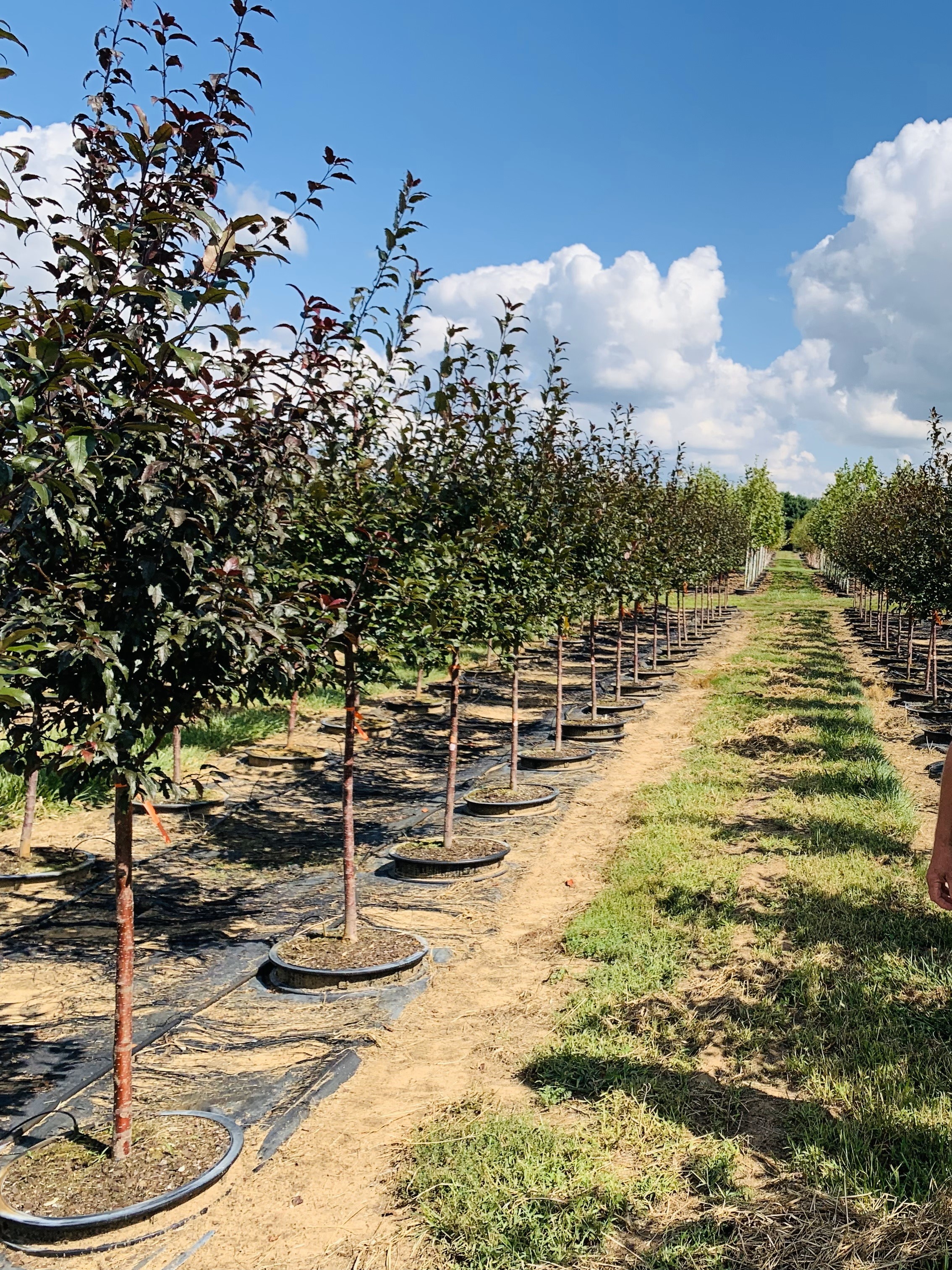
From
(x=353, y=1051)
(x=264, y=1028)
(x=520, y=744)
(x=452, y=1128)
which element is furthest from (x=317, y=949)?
(x=520, y=744)

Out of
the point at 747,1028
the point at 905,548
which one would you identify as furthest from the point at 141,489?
the point at 905,548

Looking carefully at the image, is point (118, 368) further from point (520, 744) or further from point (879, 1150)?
point (520, 744)

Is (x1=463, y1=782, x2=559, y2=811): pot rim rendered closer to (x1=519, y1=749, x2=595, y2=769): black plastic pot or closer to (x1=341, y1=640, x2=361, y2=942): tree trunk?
(x1=519, y1=749, x2=595, y2=769): black plastic pot

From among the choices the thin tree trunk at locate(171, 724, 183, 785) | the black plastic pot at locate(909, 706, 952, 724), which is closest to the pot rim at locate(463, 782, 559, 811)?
the thin tree trunk at locate(171, 724, 183, 785)

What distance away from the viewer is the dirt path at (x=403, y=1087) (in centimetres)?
348

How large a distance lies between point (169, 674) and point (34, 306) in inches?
60.3

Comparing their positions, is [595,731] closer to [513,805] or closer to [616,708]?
[616,708]

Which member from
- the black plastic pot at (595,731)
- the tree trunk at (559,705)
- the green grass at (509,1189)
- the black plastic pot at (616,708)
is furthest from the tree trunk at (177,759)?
the black plastic pot at (616,708)

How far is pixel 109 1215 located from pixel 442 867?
15.2 feet

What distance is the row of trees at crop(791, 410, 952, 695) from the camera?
46.6 feet

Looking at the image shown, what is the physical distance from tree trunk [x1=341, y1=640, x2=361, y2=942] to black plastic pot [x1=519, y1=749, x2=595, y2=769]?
231 inches

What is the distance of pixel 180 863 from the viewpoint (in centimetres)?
848

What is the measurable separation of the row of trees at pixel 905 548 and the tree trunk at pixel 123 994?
12.7 m

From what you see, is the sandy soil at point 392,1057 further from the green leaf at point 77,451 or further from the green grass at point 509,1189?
the green leaf at point 77,451
